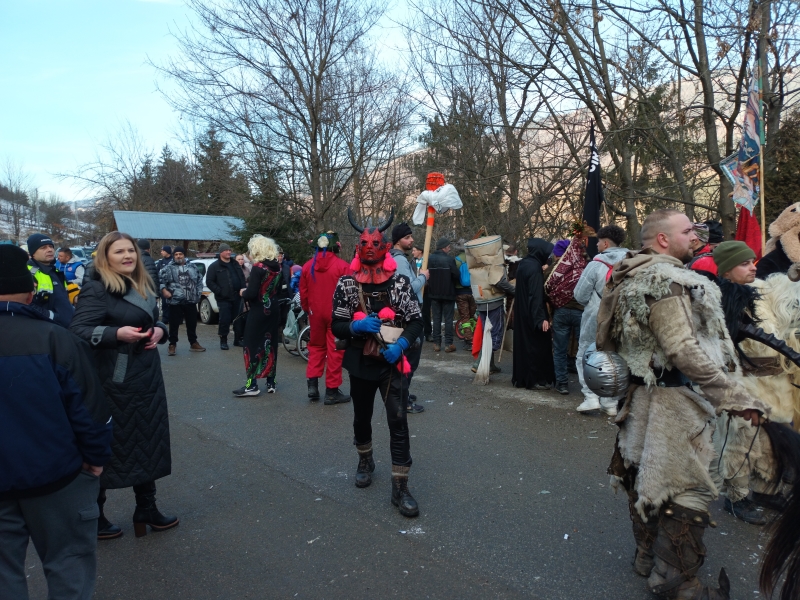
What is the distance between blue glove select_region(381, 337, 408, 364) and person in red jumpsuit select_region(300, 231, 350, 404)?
307 cm

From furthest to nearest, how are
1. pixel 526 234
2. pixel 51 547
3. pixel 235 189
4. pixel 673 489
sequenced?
pixel 235 189, pixel 526 234, pixel 673 489, pixel 51 547

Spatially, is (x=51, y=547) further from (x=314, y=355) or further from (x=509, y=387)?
(x=509, y=387)

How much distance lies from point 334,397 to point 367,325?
3.38 meters

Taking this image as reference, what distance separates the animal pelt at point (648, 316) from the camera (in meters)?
2.84

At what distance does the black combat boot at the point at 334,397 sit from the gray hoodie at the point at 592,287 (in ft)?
9.50

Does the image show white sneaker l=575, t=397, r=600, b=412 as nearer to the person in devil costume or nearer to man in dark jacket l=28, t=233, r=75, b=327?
the person in devil costume

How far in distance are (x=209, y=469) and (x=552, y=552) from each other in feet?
9.86

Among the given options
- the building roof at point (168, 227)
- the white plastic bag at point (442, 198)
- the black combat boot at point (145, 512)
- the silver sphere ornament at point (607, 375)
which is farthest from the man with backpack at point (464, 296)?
the building roof at point (168, 227)

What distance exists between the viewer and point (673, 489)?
9.32ft

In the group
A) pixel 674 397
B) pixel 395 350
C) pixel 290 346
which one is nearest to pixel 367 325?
pixel 395 350

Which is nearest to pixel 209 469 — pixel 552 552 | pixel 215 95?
pixel 552 552

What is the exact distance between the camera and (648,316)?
290 centimetres

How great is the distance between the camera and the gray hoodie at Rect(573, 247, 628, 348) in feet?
20.2

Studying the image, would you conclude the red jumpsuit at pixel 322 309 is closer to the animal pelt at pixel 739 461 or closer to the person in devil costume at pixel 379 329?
the person in devil costume at pixel 379 329
